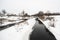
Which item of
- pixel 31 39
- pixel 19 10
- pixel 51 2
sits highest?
pixel 51 2

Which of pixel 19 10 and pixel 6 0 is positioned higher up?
pixel 6 0

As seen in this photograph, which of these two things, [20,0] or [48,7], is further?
[48,7]

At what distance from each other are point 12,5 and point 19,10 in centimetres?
62

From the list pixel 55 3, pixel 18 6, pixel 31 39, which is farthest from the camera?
pixel 18 6

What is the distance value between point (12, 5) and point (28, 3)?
0.58 m

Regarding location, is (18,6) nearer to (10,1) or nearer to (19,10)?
(19,10)

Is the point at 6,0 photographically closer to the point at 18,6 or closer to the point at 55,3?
the point at 18,6

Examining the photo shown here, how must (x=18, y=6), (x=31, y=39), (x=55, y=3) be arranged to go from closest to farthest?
1. (x=31, y=39)
2. (x=55, y=3)
3. (x=18, y=6)

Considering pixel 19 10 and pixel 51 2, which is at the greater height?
pixel 51 2

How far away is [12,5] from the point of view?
433cm

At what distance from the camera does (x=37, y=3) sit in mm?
4484

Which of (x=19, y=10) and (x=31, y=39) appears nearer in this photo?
(x=31, y=39)

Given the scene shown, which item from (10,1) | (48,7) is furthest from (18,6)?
(48,7)

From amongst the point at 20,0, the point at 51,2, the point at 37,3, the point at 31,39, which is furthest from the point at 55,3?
the point at 31,39
